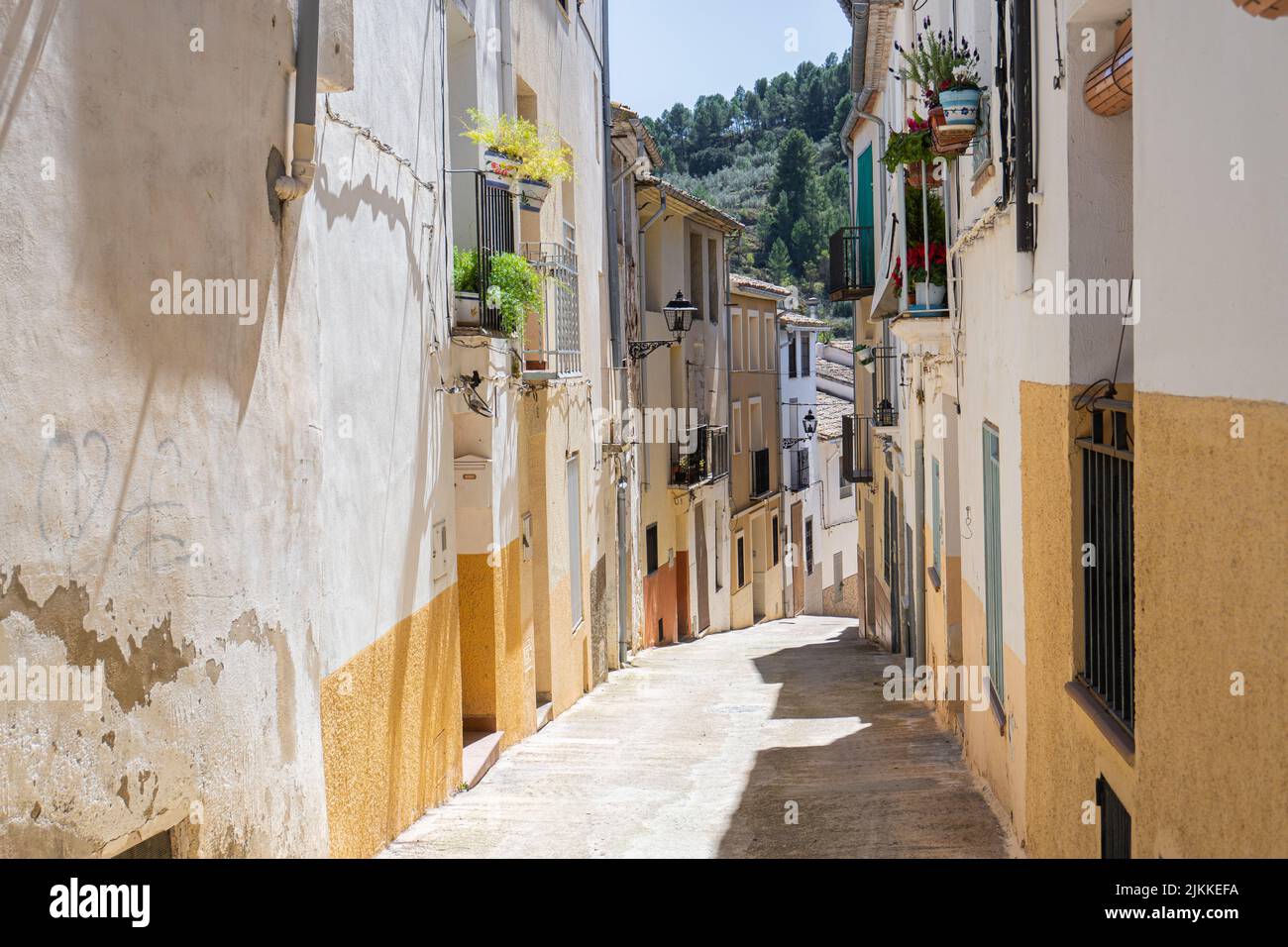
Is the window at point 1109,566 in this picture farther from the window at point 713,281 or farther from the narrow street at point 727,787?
the window at point 713,281

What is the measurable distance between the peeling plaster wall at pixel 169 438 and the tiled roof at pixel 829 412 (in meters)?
34.7

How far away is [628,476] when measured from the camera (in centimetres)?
2159

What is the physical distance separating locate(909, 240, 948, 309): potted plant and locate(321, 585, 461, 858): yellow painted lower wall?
4.73 meters

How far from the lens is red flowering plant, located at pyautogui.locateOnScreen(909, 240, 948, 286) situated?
11.6 metres

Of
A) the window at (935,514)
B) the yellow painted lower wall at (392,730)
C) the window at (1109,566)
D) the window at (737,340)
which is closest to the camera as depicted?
the window at (1109,566)

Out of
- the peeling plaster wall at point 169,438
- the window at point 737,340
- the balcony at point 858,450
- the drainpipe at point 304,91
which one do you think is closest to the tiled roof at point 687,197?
the window at point 737,340

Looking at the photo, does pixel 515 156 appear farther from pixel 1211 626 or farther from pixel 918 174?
pixel 1211 626

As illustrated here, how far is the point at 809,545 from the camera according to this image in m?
40.9

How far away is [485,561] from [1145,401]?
7.85 m

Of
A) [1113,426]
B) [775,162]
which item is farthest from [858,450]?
[775,162]

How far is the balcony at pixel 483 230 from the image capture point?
1062 cm

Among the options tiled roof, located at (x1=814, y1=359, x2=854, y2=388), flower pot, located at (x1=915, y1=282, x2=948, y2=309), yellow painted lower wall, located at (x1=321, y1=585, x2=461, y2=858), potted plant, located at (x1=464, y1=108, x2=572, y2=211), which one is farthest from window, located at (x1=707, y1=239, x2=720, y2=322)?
yellow painted lower wall, located at (x1=321, y1=585, x2=461, y2=858)

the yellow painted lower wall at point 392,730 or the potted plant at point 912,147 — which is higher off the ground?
the potted plant at point 912,147
